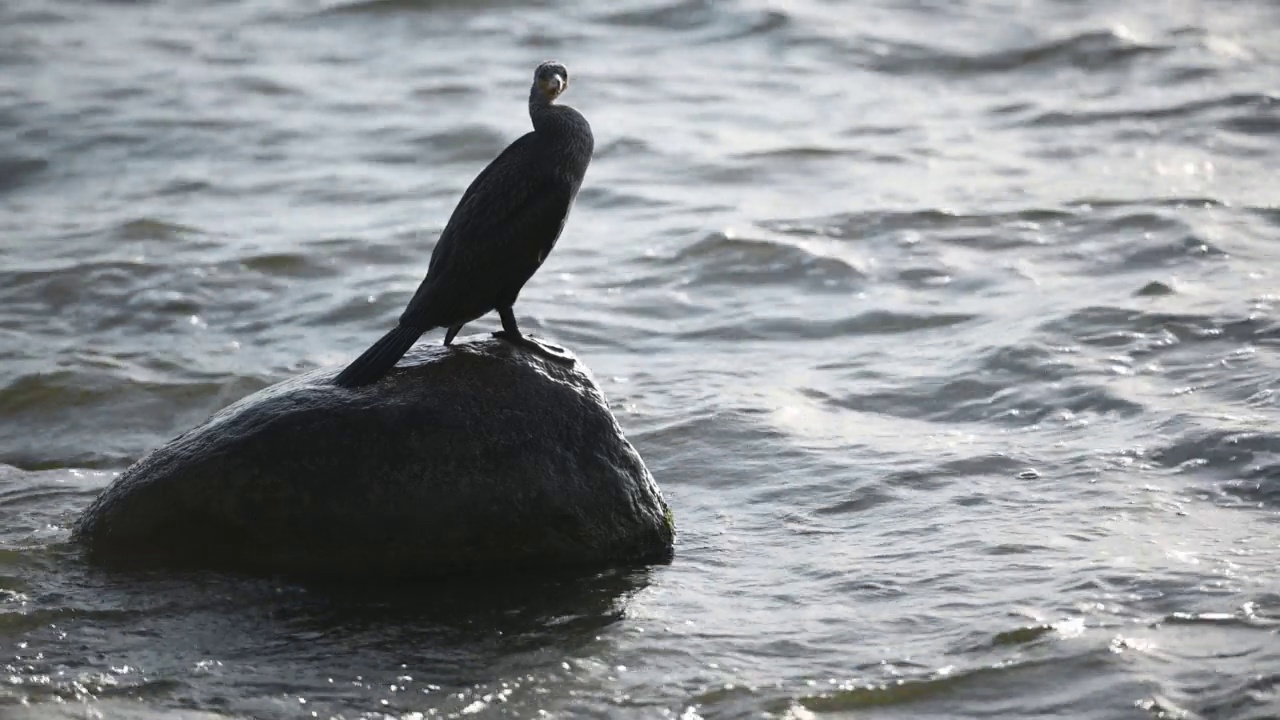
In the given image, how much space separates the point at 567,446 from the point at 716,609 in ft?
2.25

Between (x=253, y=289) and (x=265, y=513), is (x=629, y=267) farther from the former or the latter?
(x=265, y=513)

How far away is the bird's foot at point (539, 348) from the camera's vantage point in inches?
199

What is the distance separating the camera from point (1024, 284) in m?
7.75

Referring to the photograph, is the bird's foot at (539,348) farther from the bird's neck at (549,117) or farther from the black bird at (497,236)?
the bird's neck at (549,117)

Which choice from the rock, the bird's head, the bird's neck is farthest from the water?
the bird's head

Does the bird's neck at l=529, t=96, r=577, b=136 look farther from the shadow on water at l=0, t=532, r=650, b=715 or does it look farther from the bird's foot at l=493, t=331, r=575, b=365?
the shadow on water at l=0, t=532, r=650, b=715

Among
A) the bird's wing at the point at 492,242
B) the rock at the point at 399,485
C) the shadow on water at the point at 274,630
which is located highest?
the bird's wing at the point at 492,242

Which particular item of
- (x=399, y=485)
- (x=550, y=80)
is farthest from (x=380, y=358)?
(x=550, y=80)

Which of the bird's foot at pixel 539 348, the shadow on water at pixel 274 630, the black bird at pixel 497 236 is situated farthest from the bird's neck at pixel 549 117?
the shadow on water at pixel 274 630

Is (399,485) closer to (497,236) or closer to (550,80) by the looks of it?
(497,236)

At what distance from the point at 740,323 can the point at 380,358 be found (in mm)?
3052

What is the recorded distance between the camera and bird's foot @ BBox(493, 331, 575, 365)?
16.6ft

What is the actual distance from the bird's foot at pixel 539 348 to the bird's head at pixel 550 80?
0.77m

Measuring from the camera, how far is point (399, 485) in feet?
15.3
